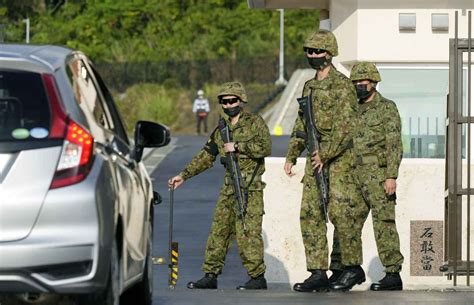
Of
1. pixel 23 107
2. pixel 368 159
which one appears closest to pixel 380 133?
pixel 368 159

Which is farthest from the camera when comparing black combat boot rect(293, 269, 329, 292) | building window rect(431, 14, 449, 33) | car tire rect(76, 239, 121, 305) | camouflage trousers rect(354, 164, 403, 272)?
building window rect(431, 14, 449, 33)

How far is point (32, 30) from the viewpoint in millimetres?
109062

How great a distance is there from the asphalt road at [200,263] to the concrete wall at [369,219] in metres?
0.30

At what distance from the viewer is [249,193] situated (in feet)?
54.9

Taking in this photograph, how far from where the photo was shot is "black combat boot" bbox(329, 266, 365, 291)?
15.3 m

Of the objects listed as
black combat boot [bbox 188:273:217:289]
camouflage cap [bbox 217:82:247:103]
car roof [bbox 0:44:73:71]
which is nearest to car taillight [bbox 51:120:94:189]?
car roof [bbox 0:44:73:71]

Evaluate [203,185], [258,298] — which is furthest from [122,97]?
[258,298]

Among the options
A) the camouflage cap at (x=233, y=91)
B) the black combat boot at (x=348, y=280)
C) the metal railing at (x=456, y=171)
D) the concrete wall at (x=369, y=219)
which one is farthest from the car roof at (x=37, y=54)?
the concrete wall at (x=369, y=219)

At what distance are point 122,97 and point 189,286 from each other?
7497cm

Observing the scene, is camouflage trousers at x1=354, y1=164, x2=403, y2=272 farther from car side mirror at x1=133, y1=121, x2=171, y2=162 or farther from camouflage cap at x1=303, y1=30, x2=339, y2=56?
car side mirror at x1=133, y1=121, x2=171, y2=162

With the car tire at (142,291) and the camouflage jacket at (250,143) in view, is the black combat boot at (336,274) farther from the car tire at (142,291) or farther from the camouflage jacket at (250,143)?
the car tire at (142,291)

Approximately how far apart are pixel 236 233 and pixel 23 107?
25.1 feet

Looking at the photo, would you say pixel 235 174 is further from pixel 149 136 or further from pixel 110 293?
pixel 110 293

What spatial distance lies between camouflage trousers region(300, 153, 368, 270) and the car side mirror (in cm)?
378
